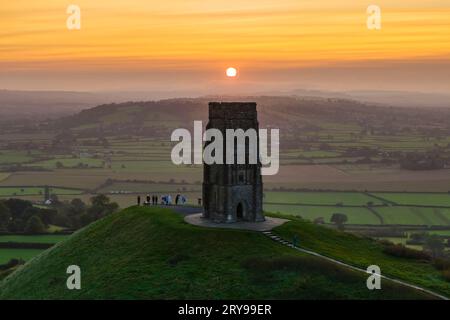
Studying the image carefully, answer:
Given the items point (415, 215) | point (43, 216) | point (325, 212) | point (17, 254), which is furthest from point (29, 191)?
point (415, 215)

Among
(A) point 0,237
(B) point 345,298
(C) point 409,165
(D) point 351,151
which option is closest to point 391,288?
(B) point 345,298

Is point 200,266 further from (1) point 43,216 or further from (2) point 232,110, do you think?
(1) point 43,216

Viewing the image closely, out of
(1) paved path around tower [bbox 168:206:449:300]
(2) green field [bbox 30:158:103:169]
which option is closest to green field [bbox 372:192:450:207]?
(1) paved path around tower [bbox 168:206:449:300]

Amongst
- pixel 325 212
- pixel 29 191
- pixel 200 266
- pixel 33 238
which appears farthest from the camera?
pixel 29 191

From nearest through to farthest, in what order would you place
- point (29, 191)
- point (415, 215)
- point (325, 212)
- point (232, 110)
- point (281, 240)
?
point (281, 240) → point (232, 110) → point (415, 215) → point (325, 212) → point (29, 191)

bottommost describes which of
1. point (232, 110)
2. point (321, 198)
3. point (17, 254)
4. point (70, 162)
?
point (17, 254)

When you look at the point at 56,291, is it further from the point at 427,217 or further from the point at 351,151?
the point at 351,151
